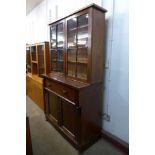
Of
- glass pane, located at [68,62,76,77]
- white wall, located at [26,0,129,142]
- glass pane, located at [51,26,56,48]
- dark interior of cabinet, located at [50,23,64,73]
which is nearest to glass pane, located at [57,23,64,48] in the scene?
dark interior of cabinet, located at [50,23,64,73]

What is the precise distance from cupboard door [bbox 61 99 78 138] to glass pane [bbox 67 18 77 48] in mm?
921

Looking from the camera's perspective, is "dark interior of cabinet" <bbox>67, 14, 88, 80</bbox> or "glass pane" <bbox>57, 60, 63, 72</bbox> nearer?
"dark interior of cabinet" <bbox>67, 14, 88, 80</bbox>

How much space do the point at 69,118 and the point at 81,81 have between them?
60cm

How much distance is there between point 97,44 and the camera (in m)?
1.85

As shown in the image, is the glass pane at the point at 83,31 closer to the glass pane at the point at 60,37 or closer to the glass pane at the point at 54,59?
the glass pane at the point at 60,37

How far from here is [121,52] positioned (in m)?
1.87

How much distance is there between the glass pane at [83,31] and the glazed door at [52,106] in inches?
38.6

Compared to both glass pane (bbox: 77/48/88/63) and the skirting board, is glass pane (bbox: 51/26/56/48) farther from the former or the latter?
the skirting board

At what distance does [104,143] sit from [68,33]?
6.07 feet

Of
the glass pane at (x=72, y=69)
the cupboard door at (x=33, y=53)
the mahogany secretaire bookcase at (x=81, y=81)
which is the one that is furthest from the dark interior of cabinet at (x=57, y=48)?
the cupboard door at (x=33, y=53)

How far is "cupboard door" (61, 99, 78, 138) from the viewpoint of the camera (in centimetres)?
194

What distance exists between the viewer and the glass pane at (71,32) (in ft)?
6.89
